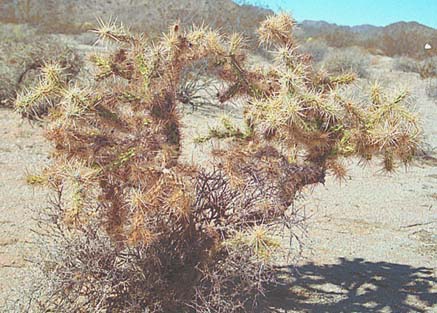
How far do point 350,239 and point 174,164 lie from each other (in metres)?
3.12

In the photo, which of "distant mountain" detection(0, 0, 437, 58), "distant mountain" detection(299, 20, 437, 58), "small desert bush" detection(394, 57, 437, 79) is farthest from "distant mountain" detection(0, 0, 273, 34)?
"distant mountain" detection(299, 20, 437, 58)

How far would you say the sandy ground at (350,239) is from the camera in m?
4.76

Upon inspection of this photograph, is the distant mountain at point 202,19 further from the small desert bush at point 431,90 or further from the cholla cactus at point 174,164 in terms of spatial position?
the cholla cactus at point 174,164

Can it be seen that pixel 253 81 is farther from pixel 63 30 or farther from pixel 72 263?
pixel 63 30

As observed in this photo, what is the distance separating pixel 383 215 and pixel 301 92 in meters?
4.03

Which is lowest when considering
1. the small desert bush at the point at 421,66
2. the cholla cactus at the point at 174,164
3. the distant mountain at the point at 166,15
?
the cholla cactus at the point at 174,164

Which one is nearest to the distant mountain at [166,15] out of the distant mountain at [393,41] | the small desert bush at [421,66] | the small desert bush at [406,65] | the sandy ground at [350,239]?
the small desert bush at [421,66]

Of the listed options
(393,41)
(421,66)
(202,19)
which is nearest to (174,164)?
(202,19)

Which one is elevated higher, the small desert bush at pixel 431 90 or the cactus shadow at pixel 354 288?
the small desert bush at pixel 431 90

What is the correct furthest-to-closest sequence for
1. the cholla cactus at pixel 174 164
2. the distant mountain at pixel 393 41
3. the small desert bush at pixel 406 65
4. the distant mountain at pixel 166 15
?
the distant mountain at pixel 393 41 → the small desert bush at pixel 406 65 → the distant mountain at pixel 166 15 → the cholla cactus at pixel 174 164

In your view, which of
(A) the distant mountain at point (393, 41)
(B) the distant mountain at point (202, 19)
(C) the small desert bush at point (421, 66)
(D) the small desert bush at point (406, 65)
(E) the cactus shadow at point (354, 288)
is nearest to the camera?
(E) the cactus shadow at point (354, 288)

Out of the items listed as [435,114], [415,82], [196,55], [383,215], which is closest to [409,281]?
[383,215]

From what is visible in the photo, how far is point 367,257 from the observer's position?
5.80 m

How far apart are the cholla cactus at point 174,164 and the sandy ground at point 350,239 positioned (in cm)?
70
